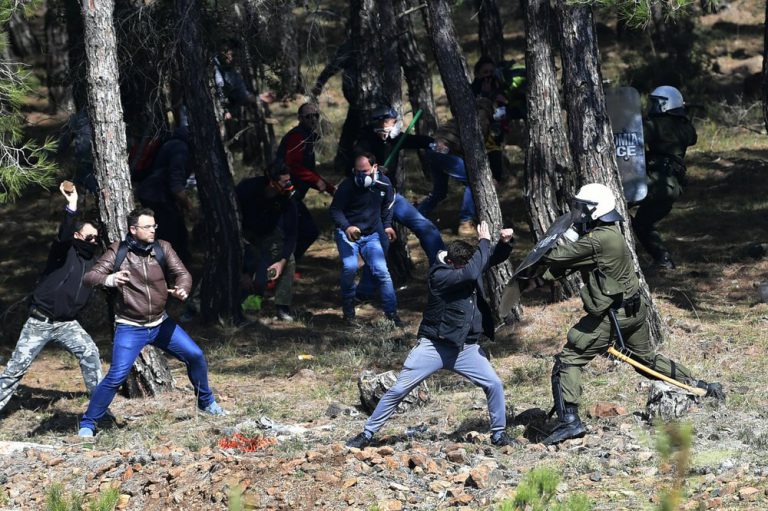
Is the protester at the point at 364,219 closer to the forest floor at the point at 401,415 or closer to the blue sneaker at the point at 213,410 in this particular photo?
the forest floor at the point at 401,415

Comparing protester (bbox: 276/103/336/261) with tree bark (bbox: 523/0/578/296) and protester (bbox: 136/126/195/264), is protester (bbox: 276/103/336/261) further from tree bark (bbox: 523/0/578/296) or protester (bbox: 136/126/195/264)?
tree bark (bbox: 523/0/578/296)

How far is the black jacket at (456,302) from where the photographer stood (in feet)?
24.9

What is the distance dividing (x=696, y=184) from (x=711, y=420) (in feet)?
28.2

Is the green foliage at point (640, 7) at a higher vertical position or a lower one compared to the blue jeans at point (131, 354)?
higher

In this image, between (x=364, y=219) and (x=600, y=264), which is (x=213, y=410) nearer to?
(x=364, y=219)

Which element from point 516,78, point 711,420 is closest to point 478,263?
point 711,420

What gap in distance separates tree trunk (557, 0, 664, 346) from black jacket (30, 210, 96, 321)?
4432 millimetres

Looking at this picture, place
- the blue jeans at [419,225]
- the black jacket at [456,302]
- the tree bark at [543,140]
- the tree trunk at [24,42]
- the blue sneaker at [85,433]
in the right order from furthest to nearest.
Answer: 1. the tree trunk at [24,42]
2. the blue jeans at [419,225]
3. the tree bark at [543,140]
4. the blue sneaker at [85,433]
5. the black jacket at [456,302]

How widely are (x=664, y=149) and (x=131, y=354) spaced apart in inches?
251

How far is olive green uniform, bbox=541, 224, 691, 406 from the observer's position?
7734 millimetres

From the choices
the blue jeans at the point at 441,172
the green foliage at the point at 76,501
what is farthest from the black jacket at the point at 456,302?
the blue jeans at the point at 441,172

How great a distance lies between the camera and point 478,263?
7.60 meters

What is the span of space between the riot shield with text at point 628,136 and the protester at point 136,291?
5124mm

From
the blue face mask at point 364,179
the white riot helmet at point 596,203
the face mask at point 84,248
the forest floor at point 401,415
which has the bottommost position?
the forest floor at point 401,415
